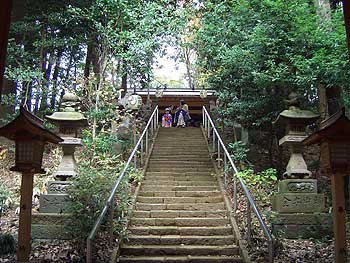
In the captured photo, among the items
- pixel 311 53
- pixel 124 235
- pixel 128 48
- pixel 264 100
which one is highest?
pixel 128 48

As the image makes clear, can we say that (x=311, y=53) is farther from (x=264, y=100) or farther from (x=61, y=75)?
(x=61, y=75)

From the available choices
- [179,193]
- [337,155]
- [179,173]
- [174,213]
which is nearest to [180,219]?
[174,213]

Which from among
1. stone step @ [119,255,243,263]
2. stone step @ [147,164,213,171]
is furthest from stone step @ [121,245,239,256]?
stone step @ [147,164,213,171]

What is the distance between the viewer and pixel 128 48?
1308 centimetres

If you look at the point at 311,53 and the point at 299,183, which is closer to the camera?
the point at 299,183

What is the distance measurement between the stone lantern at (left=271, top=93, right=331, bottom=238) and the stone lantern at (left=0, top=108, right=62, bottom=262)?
4127 mm

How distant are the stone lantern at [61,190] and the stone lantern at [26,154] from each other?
1.57 metres

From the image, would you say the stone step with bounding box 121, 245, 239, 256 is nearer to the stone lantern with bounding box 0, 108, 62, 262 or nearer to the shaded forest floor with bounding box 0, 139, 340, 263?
the shaded forest floor with bounding box 0, 139, 340, 263

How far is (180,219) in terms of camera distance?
8352 mm

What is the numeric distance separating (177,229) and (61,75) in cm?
1157

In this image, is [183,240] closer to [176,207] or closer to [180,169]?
[176,207]

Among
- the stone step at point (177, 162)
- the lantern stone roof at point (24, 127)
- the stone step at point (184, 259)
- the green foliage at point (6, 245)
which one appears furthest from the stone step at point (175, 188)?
the lantern stone roof at point (24, 127)

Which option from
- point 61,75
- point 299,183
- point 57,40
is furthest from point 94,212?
point 61,75

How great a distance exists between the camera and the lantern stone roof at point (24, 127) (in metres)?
5.64
